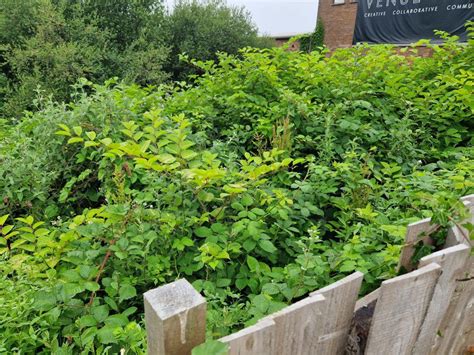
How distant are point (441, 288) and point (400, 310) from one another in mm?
177

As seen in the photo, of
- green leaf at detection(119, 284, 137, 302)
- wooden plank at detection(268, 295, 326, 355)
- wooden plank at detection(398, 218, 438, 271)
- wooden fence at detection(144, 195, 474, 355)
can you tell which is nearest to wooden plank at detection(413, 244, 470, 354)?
wooden fence at detection(144, 195, 474, 355)

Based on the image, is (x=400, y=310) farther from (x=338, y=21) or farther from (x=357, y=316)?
(x=338, y=21)

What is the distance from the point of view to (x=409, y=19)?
15672 mm

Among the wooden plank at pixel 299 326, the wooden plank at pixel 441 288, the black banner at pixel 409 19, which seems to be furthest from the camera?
the black banner at pixel 409 19

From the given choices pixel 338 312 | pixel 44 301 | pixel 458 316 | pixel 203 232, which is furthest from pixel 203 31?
pixel 338 312

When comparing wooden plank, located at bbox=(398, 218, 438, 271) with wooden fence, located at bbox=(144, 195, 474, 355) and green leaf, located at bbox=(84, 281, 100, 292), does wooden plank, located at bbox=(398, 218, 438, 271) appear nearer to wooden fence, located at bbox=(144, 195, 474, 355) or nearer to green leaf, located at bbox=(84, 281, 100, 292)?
wooden fence, located at bbox=(144, 195, 474, 355)

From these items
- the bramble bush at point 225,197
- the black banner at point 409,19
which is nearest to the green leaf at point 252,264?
the bramble bush at point 225,197

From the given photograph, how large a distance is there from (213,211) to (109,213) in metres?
0.48

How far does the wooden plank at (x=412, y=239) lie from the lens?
112 centimetres

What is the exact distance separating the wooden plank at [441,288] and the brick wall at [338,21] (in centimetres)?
1821

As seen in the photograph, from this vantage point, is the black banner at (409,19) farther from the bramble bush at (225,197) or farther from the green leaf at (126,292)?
the green leaf at (126,292)

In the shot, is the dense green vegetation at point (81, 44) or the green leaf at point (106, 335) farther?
the dense green vegetation at point (81, 44)

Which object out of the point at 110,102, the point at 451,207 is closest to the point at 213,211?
the point at 451,207

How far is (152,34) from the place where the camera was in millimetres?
9617
